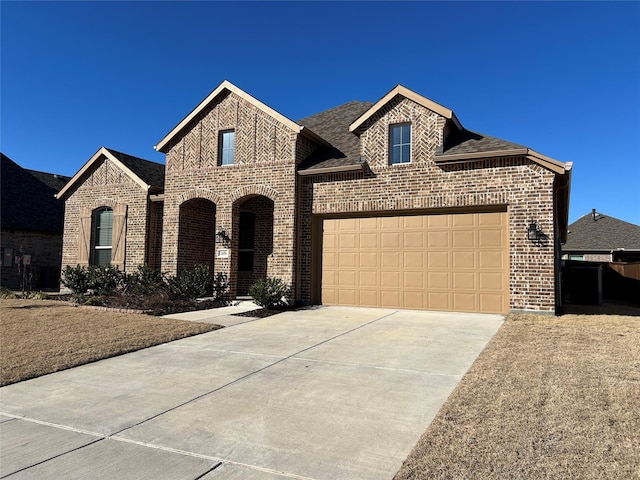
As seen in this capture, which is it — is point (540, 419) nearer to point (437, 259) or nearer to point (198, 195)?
point (437, 259)

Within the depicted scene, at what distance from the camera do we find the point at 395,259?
12414mm

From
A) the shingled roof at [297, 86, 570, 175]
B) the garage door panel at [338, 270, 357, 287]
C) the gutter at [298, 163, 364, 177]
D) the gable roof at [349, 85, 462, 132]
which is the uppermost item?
the gable roof at [349, 85, 462, 132]

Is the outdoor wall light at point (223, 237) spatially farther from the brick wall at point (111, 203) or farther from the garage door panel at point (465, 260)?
the garage door panel at point (465, 260)

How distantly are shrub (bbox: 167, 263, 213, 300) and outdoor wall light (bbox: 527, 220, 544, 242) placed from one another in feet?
Result: 31.3

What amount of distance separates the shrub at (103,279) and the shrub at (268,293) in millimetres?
5925

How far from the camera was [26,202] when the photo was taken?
23125mm

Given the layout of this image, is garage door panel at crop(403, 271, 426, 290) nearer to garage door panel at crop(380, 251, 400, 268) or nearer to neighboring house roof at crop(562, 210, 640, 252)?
garage door panel at crop(380, 251, 400, 268)

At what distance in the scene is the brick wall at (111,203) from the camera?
54.4 feet

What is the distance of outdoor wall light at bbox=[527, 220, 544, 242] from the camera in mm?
10578

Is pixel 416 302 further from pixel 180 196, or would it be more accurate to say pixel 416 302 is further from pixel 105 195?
pixel 105 195

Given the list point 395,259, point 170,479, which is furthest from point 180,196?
point 170,479

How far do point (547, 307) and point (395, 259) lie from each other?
159 inches

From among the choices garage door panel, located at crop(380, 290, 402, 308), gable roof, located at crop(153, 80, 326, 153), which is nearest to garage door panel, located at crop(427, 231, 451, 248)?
garage door panel, located at crop(380, 290, 402, 308)

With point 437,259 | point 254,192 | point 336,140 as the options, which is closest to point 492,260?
point 437,259
